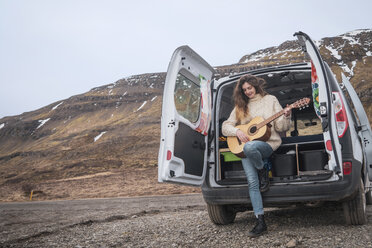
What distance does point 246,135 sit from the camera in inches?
160

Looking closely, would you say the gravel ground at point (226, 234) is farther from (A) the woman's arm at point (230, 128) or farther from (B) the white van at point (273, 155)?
(A) the woman's arm at point (230, 128)

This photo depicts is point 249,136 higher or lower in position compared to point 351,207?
higher

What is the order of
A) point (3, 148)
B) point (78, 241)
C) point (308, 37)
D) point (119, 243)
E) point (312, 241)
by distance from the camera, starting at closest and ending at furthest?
point (312, 241) → point (308, 37) → point (119, 243) → point (78, 241) → point (3, 148)

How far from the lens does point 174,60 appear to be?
414 centimetres

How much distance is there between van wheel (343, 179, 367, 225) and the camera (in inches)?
145

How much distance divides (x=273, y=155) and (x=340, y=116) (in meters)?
1.09

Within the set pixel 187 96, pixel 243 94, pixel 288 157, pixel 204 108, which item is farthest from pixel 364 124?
pixel 187 96

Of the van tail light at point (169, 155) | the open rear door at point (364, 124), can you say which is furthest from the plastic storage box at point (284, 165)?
the open rear door at point (364, 124)

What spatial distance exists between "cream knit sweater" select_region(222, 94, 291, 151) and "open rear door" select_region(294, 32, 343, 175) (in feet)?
1.50

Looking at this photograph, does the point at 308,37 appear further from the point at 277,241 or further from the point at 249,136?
the point at 277,241

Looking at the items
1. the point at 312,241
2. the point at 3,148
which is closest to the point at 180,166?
the point at 312,241

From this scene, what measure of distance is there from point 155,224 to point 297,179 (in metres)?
2.59

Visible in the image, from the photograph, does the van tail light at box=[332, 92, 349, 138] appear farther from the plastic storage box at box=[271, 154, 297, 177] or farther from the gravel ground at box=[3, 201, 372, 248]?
the gravel ground at box=[3, 201, 372, 248]

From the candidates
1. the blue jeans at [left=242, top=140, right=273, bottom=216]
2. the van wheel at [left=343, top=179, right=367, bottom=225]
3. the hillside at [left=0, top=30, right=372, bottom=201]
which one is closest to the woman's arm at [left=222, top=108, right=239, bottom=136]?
the blue jeans at [left=242, top=140, right=273, bottom=216]
